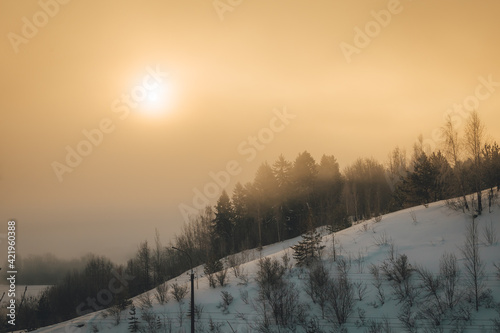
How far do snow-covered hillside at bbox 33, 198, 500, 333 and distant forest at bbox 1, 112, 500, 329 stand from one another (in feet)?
13.5

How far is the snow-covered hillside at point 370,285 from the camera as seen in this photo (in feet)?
78.8

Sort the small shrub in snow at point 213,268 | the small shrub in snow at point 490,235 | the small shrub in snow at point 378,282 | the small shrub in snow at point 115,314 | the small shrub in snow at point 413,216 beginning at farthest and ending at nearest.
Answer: the small shrub in snow at point 213,268 → the small shrub in snow at point 115,314 → the small shrub in snow at point 413,216 → the small shrub in snow at point 490,235 → the small shrub in snow at point 378,282

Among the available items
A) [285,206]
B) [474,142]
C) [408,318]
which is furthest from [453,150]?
[285,206]

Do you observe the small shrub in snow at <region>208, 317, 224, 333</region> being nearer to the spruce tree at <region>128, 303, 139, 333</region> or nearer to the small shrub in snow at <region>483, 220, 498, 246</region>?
the spruce tree at <region>128, 303, 139, 333</region>

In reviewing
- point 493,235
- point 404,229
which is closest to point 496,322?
point 493,235

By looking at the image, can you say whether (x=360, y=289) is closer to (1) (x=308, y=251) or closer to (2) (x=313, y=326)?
(2) (x=313, y=326)

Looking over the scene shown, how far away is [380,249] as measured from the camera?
3192 centimetres

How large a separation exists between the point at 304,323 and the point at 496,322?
1273 centimetres

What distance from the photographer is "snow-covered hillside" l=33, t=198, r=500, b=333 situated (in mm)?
24016

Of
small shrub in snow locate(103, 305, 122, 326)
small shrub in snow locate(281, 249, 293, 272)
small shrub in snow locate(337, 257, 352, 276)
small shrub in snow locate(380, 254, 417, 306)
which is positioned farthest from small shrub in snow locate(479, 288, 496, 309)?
small shrub in snow locate(103, 305, 122, 326)

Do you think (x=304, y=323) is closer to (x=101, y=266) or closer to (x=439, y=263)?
(x=439, y=263)

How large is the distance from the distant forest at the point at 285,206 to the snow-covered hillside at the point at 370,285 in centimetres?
410

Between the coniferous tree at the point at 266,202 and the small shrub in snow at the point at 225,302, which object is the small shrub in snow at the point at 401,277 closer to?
the small shrub in snow at the point at 225,302

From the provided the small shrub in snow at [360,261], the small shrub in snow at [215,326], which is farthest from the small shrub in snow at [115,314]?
the small shrub in snow at [360,261]
